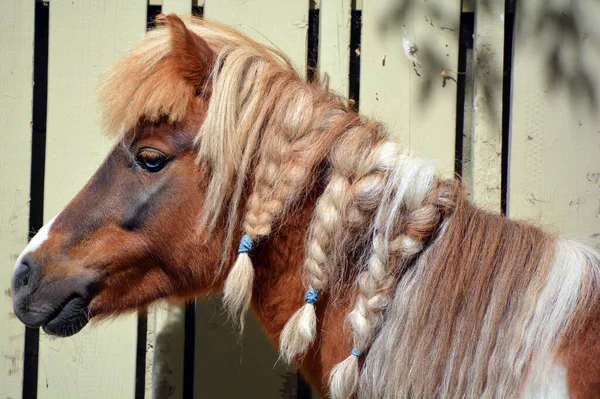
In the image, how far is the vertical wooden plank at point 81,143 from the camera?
2.56 m

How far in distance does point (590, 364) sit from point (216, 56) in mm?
1317

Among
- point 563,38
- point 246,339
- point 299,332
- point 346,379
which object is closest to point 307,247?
point 299,332

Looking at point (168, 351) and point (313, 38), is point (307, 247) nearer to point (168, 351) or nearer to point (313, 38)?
point (168, 351)

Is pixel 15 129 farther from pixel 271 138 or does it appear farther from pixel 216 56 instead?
pixel 271 138

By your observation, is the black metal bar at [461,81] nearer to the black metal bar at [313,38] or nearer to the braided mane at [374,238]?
the black metal bar at [313,38]

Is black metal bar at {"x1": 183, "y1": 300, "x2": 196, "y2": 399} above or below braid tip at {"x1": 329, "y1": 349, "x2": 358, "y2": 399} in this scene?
below

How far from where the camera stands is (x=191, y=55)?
5.69 feet

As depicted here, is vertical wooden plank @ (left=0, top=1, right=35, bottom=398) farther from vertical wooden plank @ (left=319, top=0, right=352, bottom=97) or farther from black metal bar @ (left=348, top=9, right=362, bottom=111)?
black metal bar @ (left=348, top=9, right=362, bottom=111)

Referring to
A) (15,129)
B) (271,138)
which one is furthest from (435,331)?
(15,129)

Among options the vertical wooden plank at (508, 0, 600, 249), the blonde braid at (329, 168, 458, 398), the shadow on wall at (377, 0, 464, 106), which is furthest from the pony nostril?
the vertical wooden plank at (508, 0, 600, 249)

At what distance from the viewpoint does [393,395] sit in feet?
5.31

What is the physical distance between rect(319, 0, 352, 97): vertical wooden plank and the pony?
0.75 metres

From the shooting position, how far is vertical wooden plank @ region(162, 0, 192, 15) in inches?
101

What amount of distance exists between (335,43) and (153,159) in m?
1.15
